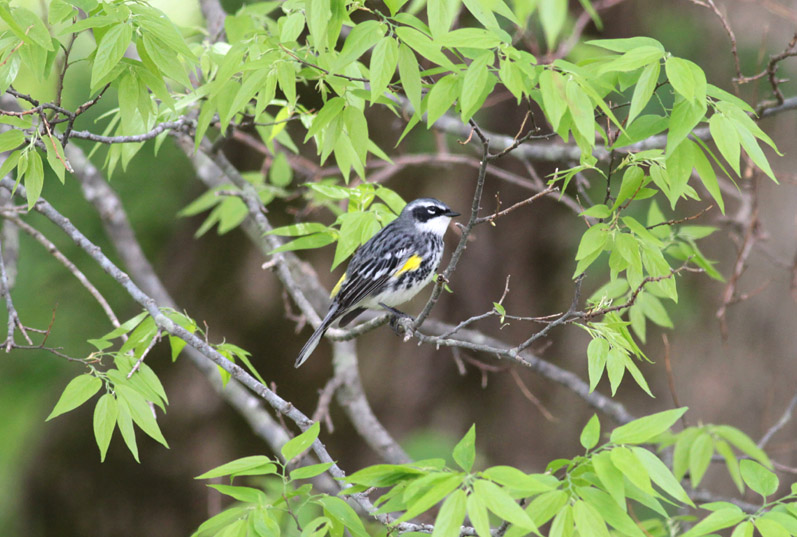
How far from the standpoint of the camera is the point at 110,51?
6.64 ft

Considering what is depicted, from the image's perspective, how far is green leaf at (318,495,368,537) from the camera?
72.8 inches

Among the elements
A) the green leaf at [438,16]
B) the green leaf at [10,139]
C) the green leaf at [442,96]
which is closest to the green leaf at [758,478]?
the green leaf at [442,96]

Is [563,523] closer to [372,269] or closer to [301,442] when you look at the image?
[301,442]

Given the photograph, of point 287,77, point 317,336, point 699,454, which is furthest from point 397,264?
point 287,77

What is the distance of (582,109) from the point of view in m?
1.81

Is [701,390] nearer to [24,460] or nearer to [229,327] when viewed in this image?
[229,327]

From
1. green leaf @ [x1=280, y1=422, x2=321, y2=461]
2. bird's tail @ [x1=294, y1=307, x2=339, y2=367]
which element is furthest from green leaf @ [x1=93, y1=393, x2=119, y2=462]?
bird's tail @ [x1=294, y1=307, x2=339, y2=367]

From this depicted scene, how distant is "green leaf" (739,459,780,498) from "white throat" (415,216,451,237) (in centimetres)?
224

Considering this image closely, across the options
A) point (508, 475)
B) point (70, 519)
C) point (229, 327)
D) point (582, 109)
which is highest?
point (582, 109)

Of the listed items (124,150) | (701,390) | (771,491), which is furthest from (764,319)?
(124,150)

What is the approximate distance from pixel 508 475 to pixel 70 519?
5036 millimetres

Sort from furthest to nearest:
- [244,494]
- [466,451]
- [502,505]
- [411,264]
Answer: [411,264], [244,494], [466,451], [502,505]

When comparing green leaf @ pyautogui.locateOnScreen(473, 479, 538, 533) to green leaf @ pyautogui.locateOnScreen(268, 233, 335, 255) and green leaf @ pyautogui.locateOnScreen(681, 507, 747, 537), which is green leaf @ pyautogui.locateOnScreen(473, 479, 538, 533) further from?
green leaf @ pyautogui.locateOnScreen(268, 233, 335, 255)

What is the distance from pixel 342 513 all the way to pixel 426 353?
11.5ft
